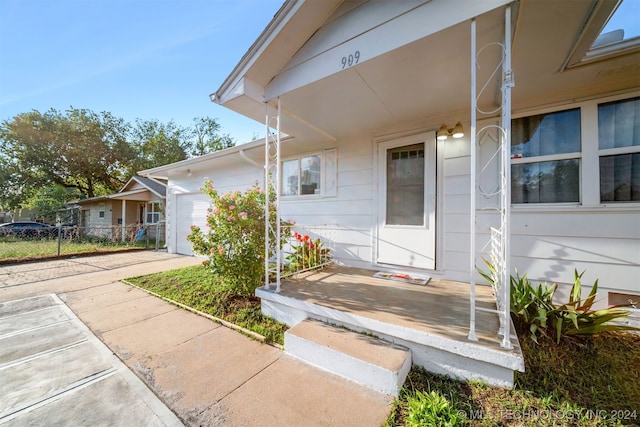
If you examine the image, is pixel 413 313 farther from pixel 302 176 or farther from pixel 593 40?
pixel 302 176

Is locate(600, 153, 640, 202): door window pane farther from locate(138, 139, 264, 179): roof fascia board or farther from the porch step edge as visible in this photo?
locate(138, 139, 264, 179): roof fascia board

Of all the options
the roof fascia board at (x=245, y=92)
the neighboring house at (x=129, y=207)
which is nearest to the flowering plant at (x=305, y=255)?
the roof fascia board at (x=245, y=92)

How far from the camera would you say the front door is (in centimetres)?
360

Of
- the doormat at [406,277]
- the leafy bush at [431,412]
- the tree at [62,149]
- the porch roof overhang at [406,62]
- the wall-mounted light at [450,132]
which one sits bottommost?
the leafy bush at [431,412]

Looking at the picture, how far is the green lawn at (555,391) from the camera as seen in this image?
4.99 feet

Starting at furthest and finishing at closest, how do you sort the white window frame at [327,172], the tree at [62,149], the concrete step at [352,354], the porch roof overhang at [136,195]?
1. the tree at [62,149]
2. the porch roof overhang at [136,195]
3. the white window frame at [327,172]
4. the concrete step at [352,354]

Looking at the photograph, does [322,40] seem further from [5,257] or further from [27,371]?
[5,257]

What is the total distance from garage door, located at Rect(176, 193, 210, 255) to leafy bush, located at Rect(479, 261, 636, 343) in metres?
7.46

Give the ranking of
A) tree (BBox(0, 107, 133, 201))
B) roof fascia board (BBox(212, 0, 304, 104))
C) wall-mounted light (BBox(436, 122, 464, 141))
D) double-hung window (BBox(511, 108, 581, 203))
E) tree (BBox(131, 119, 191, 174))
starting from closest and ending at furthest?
roof fascia board (BBox(212, 0, 304, 104)) → double-hung window (BBox(511, 108, 581, 203)) → wall-mounted light (BBox(436, 122, 464, 141)) → tree (BBox(0, 107, 133, 201)) → tree (BBox(131, 119, 191, 174))

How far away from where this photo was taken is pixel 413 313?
236cm

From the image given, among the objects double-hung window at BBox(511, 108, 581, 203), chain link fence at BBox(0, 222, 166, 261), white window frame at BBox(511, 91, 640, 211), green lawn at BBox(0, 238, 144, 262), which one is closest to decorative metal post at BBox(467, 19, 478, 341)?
double-hung window at BBox(511, 108, 581, 203)

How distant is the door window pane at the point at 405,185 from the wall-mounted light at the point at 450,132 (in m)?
0.33

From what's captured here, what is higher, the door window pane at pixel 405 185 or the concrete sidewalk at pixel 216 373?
the door window pane at pixel 405 185

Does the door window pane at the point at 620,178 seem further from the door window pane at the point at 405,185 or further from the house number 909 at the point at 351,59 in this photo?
the house number 909 at the point at 351,59
